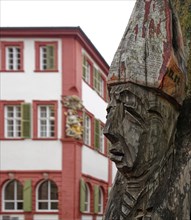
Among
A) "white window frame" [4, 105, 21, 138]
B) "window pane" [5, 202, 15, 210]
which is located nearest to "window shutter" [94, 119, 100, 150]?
"white window frame" [4, 105, 21, 138]

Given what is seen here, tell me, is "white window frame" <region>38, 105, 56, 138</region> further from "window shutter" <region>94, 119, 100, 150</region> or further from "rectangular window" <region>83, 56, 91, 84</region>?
"window shutter" <region>94, 119, 100, 150</region>

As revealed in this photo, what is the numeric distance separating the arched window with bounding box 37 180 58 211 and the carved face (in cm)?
2351

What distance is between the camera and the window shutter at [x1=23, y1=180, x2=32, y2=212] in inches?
982

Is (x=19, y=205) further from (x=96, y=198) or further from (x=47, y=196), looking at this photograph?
(x=96, y=198)

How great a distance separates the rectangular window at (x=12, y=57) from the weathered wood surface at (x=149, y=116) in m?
24.1

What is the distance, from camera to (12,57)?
26.3 metres

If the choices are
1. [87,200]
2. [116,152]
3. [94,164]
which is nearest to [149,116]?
[116,152]

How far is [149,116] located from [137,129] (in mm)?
67

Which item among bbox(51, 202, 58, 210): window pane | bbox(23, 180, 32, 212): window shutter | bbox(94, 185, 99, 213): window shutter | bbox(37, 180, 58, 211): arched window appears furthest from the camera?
bbox(94, 185, 99, 213): window shutter

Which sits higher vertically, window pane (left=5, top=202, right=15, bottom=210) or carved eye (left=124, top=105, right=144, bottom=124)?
carved eye (left=124, top=105, right=144, bottom=124)

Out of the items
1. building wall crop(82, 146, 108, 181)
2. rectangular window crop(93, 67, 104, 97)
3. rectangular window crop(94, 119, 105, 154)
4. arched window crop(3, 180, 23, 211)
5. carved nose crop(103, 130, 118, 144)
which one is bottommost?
arched window crop(3, 180, 23, 211)

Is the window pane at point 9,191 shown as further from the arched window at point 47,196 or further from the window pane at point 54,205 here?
the window pane at point 54,205

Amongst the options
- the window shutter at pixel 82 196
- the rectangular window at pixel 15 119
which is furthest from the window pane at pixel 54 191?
the rectangular window at pixel 15 119

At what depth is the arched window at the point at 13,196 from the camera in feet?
83.5
